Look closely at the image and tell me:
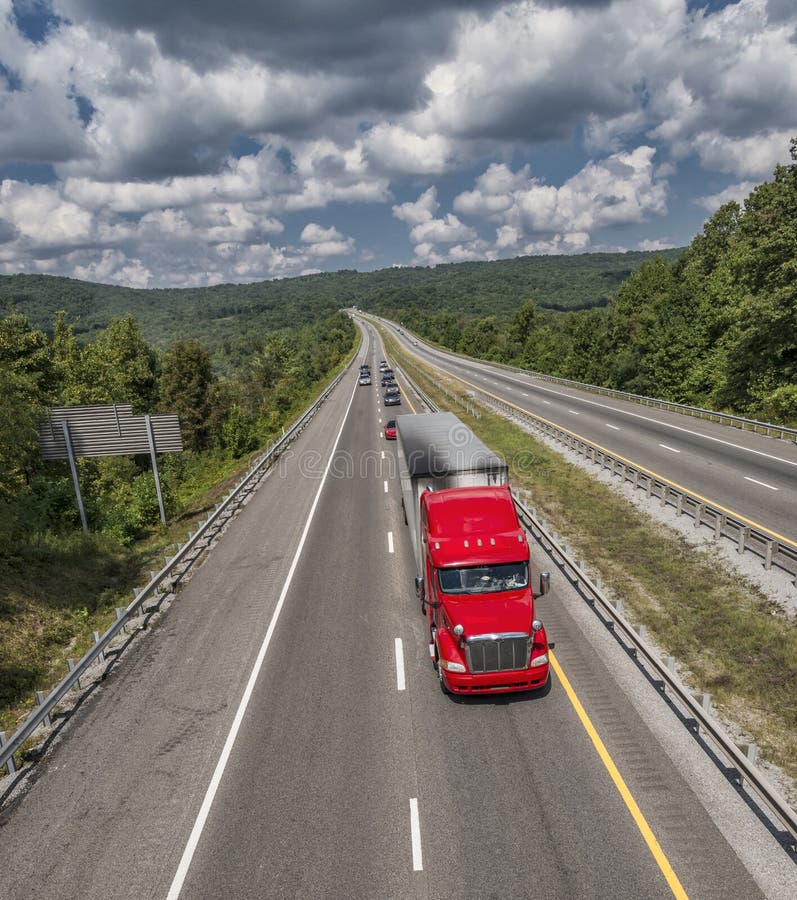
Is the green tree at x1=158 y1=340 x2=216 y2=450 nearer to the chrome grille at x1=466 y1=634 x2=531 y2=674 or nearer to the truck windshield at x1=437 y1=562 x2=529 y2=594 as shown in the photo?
the truck windshield at x1=437 y1=562 x2=529 y2=594

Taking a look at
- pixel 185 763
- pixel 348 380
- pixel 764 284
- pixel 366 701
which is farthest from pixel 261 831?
pixel 348 380

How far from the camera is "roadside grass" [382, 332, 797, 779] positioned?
10.4m

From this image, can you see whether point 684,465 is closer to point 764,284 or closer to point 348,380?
point 764,284

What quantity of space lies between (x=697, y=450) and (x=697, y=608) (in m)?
18.1

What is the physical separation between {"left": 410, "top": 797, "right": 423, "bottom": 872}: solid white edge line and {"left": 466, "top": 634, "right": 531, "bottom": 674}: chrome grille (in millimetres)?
2674

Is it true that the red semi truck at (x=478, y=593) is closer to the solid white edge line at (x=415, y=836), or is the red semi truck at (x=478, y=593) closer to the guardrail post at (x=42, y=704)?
the solid white edge line at (x=415, y=836)

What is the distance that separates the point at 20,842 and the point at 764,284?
144 feet

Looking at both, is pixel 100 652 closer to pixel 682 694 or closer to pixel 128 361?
pixel 682 694

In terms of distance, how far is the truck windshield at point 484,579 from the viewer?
37.9ft

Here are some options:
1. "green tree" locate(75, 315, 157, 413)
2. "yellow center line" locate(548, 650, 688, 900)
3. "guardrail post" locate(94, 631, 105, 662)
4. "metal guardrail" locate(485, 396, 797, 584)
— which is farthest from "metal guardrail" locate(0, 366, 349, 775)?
"green tree" locate(75, 315, 157, 413)

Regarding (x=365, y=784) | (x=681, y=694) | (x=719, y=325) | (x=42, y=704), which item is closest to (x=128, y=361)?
(x=42, y=704)

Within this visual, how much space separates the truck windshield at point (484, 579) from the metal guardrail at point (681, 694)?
312 centimetres

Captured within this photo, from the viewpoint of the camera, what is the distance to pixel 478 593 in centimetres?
1150

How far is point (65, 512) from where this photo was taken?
25453 mm
